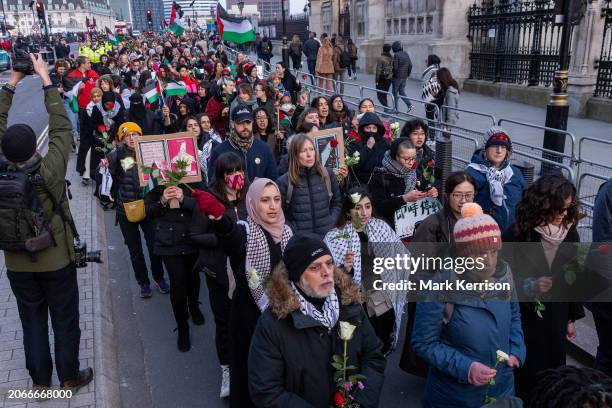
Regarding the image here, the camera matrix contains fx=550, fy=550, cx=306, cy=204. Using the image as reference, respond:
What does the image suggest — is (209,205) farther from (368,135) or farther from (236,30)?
(236,30)

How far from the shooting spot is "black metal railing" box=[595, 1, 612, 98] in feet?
42.0

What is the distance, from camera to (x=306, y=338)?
266 cm

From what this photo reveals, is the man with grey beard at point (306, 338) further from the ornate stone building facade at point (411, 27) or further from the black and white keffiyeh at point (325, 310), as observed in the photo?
the ornate stone building facade at point (411, 27)

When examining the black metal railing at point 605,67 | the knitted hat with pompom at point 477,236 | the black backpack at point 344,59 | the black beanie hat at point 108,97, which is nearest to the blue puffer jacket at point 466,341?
the knitted hat with pompom at point 477,236

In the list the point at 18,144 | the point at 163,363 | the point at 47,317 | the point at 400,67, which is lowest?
the point at 163,363

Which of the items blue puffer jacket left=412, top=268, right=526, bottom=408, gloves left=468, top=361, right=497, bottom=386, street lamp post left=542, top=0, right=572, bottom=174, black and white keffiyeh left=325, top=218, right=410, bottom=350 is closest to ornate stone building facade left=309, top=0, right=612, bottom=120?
street lamp post left=542, top=0, right=572, bottom=174

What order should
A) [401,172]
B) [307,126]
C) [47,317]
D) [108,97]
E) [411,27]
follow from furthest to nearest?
1. [411,27]
2. [108,97]
3. [307,126]
4. [401,172]
5. [47,317]

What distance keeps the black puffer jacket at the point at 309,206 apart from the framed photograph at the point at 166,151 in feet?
2.93

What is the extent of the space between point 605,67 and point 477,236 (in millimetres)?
12254

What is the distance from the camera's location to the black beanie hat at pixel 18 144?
11.2 ft

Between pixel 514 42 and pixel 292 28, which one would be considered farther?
pixel 292 28

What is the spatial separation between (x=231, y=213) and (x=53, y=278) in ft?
4.43

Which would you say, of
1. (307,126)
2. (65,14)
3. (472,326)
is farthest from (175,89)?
(65,14)

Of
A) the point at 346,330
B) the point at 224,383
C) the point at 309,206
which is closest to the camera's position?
the point at 346,330
